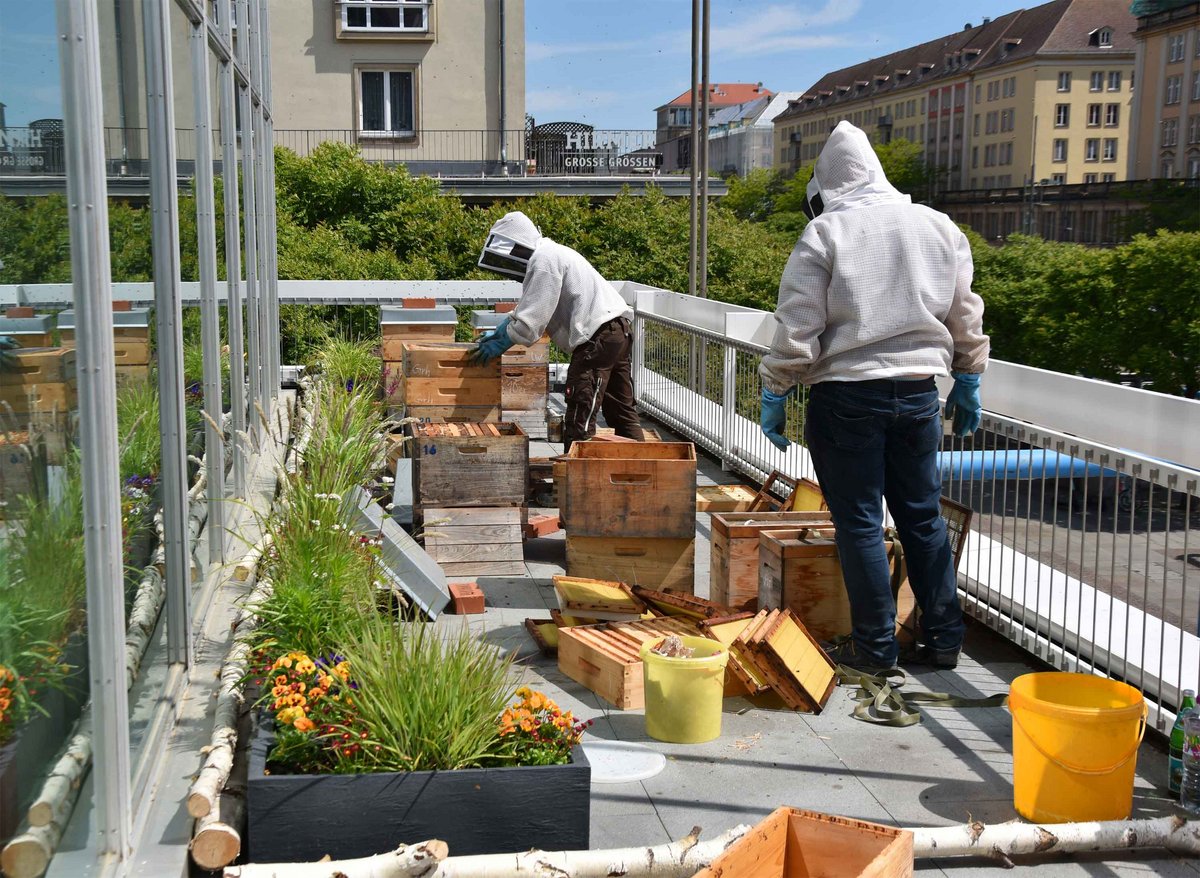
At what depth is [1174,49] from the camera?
95750 millimetres

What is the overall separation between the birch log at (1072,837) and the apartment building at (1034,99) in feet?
331

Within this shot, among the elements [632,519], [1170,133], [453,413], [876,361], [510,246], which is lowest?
[632,519]

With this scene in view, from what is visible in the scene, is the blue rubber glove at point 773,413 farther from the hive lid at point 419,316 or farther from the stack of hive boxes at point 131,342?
the hive lid at point 419,316

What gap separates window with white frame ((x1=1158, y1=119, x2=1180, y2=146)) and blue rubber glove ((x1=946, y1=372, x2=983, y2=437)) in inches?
3866

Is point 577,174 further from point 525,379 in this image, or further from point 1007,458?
point 1007,458

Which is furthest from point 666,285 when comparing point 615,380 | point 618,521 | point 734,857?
point 734,857

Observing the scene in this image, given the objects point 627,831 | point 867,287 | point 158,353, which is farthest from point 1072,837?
point 158,353

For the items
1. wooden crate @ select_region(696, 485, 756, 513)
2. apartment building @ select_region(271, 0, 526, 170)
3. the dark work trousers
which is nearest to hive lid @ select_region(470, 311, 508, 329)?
the dark work trousers

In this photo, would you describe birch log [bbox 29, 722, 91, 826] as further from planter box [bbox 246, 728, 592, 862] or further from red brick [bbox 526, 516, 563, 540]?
red brick [bbox 526, 516, 563, 540]

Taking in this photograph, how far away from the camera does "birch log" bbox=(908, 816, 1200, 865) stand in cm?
396

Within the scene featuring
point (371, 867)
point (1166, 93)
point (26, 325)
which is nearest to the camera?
point (26, 325)

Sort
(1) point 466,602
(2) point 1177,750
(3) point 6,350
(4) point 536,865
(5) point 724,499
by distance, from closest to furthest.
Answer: (3) point 6,350
(4) point 536,865
(2) point 1177,750
(1) point 466,602
(5) point 724,499

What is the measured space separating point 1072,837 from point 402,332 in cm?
811

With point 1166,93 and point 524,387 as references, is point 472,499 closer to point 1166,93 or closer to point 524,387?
point 524,387
